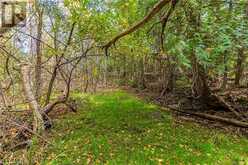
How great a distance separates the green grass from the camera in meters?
6.49

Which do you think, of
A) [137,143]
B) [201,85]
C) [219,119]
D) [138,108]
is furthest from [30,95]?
[201,85]

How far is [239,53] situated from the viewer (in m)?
10.5

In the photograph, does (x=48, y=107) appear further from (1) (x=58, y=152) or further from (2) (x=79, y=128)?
(1) (x=58, y=152)

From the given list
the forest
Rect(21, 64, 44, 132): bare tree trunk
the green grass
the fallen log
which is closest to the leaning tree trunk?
the forest

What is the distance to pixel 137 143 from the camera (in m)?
7.32

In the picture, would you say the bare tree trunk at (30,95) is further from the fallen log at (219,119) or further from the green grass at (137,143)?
the fallen log at (219,119)

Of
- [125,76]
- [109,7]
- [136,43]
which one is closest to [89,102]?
[136,43]

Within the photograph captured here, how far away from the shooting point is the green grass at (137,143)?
21.3ft

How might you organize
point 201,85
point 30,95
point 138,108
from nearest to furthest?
point 30,95 < point 201,85 < point 138,108

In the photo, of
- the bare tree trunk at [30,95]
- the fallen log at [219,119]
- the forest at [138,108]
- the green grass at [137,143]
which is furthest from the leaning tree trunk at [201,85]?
the bare tree trunk at [30,95]

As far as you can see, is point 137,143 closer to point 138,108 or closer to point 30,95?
point 30,95

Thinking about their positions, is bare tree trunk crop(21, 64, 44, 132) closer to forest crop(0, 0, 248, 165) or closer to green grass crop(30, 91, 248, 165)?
forest crop(0, 0, 248, 165)

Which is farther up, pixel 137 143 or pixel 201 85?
pixel 201 85

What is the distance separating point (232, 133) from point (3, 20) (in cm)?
732
